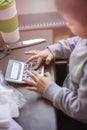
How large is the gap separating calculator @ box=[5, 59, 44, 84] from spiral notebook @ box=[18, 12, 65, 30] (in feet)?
1.29

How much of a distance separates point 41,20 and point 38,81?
0.51 meters

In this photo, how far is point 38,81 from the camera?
85cm

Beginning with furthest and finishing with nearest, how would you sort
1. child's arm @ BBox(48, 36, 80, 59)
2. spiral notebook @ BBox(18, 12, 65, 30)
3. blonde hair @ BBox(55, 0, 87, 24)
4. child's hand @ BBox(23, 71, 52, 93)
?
spiral notebook @ BBox(18, 12, 65, 30), child's arm @ BBox(48, 36, 80, 59), child's hand @ BBox(23, 71, 52, 93), blonde hair @ BBox(55, 0, 87, 24)

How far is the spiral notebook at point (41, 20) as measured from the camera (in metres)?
1.29

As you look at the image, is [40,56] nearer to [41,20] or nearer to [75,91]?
[75,91]

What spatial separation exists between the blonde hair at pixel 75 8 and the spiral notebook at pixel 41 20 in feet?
1.88

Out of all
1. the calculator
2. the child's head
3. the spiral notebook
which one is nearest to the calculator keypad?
the calculator

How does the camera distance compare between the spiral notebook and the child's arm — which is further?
the spiral notebook

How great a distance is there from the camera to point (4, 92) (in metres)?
0.76

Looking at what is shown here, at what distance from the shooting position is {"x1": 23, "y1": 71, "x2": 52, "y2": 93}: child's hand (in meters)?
0.83

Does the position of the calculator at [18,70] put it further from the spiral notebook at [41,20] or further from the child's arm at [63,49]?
the spiral notebook at [41,20]

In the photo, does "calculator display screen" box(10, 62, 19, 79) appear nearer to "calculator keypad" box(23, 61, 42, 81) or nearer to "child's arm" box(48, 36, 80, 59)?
"calculator keypad" box(23, 61, 42, 81)

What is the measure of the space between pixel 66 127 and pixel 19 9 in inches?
24.1

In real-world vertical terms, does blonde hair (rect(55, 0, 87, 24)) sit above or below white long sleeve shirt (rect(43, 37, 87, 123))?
above
